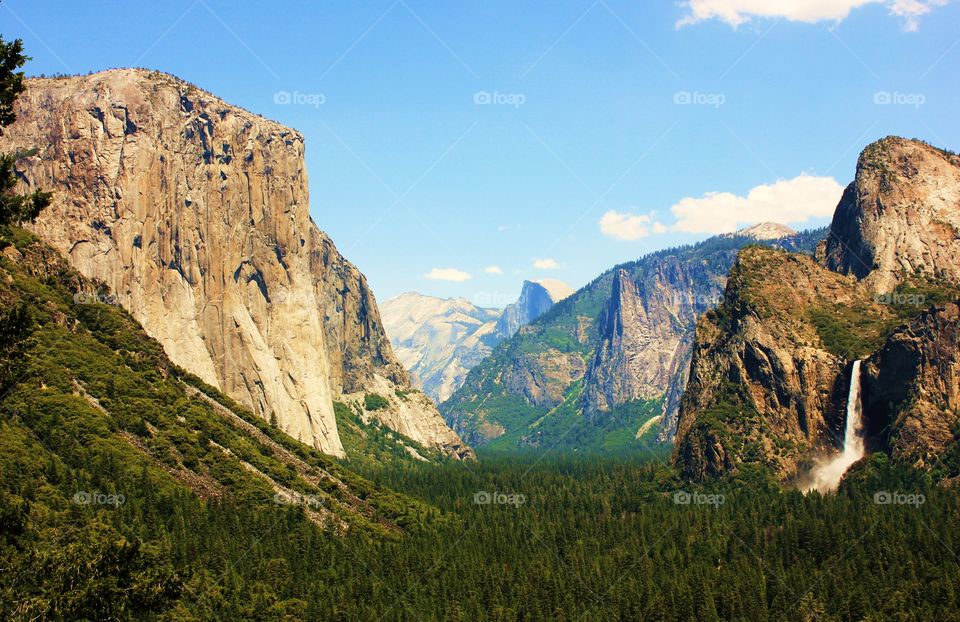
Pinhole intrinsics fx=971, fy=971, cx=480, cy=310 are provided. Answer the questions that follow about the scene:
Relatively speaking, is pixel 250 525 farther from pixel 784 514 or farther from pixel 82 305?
pixel 784 514

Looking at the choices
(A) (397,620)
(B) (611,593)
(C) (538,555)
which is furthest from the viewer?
(C) (538,555)

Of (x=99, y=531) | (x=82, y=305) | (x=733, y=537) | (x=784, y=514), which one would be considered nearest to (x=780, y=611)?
(x=733, y=537)

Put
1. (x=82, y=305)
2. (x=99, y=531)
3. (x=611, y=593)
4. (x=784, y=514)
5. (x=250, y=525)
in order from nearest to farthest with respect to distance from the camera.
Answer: (x=99, y=531)
(x=611, y=593)
(x=250, y=525)
(x=784, y=514)
(x=82, y=305)

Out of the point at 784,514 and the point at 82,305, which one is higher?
the point at 82,305

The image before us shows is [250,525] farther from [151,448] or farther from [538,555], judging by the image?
[538,555]

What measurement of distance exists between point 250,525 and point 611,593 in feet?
189

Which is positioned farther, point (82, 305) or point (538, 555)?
point (82, 305)

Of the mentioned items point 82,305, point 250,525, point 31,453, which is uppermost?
point 82,305

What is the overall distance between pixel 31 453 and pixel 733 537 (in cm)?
11518

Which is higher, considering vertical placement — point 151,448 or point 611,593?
point 151,448

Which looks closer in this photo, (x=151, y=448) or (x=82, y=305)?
(x=151, y=448)

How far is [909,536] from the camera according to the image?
152500 millimetres

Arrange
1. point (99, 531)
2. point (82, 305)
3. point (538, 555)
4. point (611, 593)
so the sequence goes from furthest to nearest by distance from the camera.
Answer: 1. point (82, 305)
2. point (538, 555)
3. point (611, 593)
4. point (99, 531)

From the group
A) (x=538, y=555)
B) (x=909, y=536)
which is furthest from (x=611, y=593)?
(x=909, y=536)
